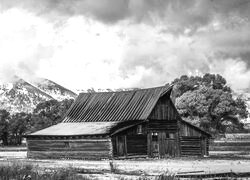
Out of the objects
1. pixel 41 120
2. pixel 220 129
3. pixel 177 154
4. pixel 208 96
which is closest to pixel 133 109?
pixel 177 154

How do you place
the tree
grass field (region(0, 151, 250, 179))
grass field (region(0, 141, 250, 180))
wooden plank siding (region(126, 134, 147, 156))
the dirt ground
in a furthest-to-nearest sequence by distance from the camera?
1. the tree
2. wooden plank siding (region(126, 134, 147, 156))
3. the dirt ground
4. grass field (region(0, 151, 250, 179))
5. grass field (region(0, 141, 250, 180))

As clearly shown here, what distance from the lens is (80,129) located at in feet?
160

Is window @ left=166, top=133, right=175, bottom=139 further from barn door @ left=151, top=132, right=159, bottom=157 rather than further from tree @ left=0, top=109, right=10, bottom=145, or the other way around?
tree @ left=0, top=109, right=10, bottom=145

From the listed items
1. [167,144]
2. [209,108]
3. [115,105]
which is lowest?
[167,144]

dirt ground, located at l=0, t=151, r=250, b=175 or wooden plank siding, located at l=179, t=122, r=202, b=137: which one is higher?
wooden plank siding, located at l=179, t=122, r=202, b=137

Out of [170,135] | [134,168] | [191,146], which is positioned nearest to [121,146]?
[170,135]

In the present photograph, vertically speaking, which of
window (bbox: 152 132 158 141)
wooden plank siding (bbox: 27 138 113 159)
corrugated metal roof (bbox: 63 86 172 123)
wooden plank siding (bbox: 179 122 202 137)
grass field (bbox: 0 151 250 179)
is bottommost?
grass field (bbox: 0 151 250 179)

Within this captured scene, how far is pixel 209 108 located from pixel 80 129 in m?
39.6

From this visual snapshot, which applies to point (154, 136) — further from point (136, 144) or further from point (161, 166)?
point (161, 166)

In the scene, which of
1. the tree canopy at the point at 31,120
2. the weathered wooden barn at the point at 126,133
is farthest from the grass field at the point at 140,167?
the tree canopy at the point at 31,120

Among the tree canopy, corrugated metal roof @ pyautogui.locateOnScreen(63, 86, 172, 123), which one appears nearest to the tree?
the tree canopy

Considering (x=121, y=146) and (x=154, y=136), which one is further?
(x=154, y=136)

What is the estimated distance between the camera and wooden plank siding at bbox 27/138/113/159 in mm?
45469

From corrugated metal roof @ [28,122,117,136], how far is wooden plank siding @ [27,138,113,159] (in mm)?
833
